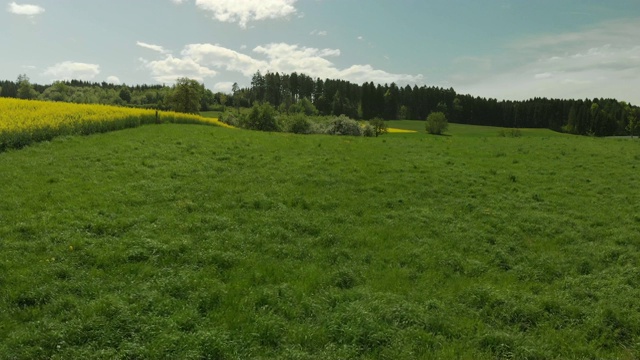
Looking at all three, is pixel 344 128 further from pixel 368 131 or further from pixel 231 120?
pixel 231 120

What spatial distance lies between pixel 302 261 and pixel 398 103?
472 ft

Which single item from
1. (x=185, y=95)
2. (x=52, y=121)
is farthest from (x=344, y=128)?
(x=52, y=121)

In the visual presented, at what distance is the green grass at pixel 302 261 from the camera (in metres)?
7.57

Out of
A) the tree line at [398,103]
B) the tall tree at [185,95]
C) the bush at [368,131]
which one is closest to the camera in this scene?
the bush at [368,131]

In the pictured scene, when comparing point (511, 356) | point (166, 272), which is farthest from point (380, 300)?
point (166, 272)

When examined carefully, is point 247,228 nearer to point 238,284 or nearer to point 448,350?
point 238,284

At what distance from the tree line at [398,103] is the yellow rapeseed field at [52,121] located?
306ft

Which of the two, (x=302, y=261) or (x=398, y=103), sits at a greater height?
(x=398, y=103)

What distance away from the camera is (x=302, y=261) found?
11062 mm

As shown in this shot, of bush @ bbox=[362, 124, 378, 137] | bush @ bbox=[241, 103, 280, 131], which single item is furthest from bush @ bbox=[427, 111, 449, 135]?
bush @ bbox=[241, 103, 280, 131]

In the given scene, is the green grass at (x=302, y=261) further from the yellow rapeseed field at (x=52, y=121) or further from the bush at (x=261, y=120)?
the bush at (x=261, y=120)

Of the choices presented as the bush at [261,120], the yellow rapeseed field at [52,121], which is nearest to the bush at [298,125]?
the bush at [261,120]

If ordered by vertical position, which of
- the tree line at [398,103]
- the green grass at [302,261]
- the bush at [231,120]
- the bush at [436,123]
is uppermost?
the tree line at [398,103]

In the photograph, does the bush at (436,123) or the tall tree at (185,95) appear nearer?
the tall tree at (185,95)
